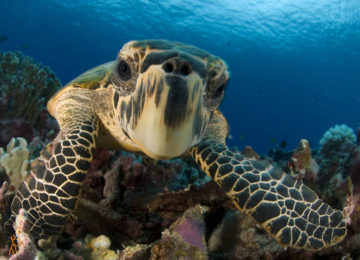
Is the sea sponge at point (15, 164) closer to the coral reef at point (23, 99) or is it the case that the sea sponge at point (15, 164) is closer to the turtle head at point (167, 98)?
the turtle head at point (167, 98)

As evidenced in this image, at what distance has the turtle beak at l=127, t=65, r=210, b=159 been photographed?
1.43 meters

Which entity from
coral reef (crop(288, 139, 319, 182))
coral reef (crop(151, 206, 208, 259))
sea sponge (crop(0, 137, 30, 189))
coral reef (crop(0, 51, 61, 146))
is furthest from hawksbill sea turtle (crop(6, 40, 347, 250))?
coral reef (crop(0, 51, 61, 146))

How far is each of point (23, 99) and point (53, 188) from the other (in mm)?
3324

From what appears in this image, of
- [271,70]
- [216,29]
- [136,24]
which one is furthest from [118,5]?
[271,70]

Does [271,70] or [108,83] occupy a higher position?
[108,83]

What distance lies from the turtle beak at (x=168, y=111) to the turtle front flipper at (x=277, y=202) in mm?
747

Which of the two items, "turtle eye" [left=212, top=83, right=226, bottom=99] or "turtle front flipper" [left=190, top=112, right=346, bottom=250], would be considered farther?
"turtle eye" [left=212, top=83, right=226, bottom=99]

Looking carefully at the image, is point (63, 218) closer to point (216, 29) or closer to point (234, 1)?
point (234, 1)

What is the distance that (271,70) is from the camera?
46188 millimetres

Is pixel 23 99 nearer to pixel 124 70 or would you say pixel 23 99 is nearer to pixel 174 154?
pixel 124 70

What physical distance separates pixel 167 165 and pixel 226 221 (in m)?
1.35

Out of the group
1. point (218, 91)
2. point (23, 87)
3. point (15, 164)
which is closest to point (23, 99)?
point (23, 87)

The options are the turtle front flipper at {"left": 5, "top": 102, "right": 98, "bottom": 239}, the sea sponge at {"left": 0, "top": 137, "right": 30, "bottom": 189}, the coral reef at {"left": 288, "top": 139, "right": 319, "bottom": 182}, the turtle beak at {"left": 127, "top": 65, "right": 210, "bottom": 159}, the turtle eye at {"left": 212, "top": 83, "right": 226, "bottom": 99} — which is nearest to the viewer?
the turtle beak at {"left": 127, "top": 65, "right": 210, "bottom": 159}

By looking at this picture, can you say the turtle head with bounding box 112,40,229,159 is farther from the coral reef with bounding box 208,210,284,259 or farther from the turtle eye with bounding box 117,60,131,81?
the coral reef with bounding box 208,210,284,259
